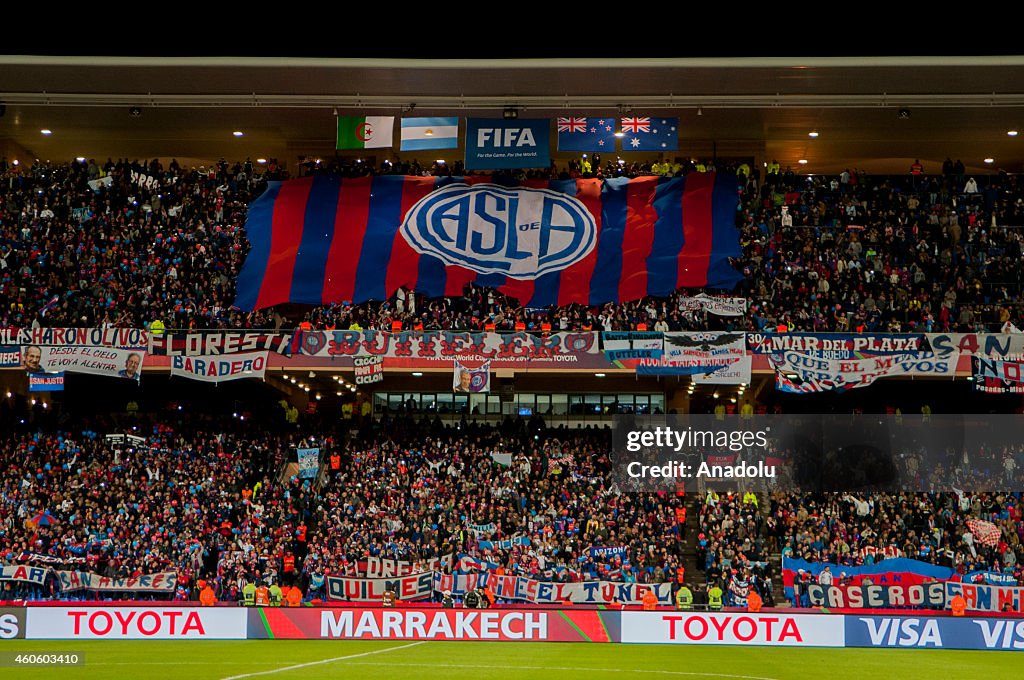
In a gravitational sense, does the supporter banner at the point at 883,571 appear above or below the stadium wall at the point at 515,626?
above

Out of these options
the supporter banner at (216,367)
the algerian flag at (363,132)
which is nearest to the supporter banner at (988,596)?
the supporter banner at (216,367)

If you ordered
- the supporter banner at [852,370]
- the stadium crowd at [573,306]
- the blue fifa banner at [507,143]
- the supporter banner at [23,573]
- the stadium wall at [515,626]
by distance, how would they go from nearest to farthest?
the stadium wall at [515,626]
the supporter banner at [23,573]
the supporter banner at [852,370]
the blue fifa banner at [507,143]
the stadium crowd at [573,306]

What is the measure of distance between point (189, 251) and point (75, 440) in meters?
6.82

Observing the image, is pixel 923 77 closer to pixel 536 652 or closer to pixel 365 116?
pixel 365 116

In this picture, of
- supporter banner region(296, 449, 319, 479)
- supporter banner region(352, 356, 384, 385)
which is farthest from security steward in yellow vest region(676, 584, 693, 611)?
supporter banner region(296, 449, 319, 479)

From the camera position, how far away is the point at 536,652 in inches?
968

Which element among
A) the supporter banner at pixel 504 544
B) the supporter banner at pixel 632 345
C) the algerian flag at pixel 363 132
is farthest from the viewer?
the algerian flag at pixel 363 132

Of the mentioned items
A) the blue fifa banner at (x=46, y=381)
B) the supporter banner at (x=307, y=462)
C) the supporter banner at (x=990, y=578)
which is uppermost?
the blue fifa banner at (x=46, y=381)

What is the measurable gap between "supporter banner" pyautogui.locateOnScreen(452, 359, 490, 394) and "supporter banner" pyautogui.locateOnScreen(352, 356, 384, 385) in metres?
2.25

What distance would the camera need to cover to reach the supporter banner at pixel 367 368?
3416cm

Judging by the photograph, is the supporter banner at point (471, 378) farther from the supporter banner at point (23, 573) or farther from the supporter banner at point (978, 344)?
the supporter banner at point (978, 344)

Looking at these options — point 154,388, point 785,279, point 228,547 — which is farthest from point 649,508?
point 154,388

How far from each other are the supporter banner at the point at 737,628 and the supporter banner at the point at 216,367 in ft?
44.4

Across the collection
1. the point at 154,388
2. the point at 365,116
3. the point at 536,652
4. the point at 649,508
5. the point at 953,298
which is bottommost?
the point at 536,652
